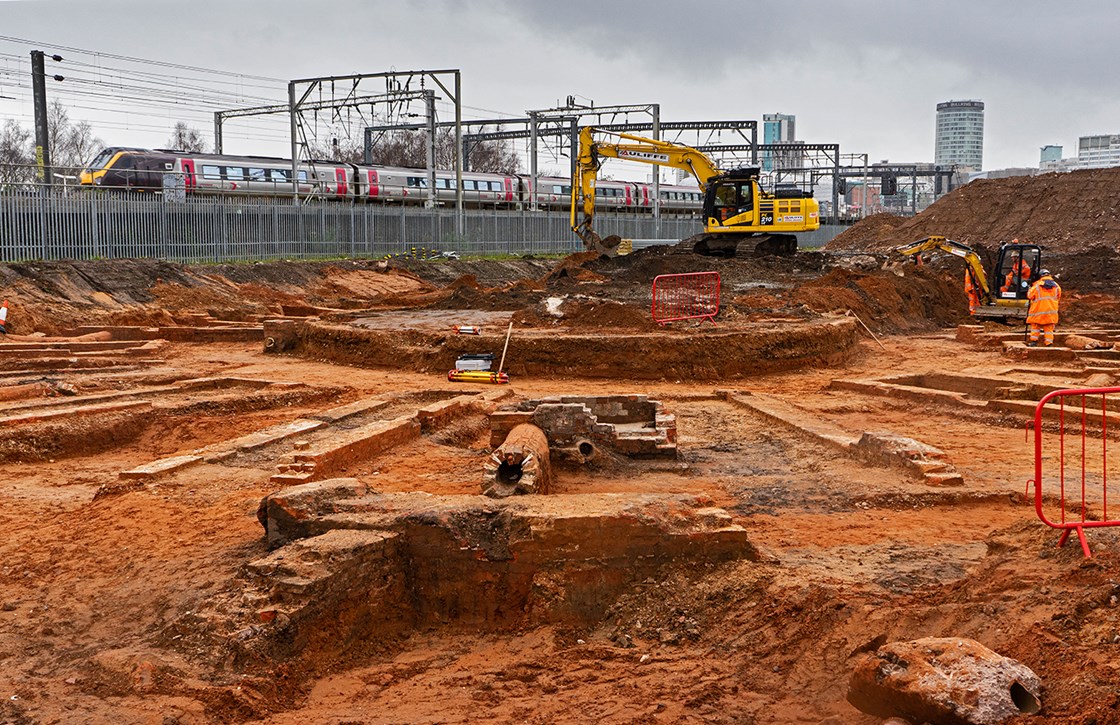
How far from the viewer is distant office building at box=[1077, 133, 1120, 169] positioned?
11714 cm

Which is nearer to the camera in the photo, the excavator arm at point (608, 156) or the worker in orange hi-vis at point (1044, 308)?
the worker in orange hi-vis at point (1044, 308)

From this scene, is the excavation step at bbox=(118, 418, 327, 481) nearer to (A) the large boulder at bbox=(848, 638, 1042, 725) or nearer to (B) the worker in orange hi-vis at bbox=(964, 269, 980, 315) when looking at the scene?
(A) the large boulder at bbox=(848, 638, 1042, 725)

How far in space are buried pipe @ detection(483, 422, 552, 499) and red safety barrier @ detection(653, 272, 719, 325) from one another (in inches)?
376

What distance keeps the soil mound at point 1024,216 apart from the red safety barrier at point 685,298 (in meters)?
23.8

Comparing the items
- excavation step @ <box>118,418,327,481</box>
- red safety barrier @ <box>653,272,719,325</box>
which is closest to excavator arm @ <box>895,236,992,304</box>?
red safety barrier @ <box>653,272,719,325</box>

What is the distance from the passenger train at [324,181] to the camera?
31.7 meters

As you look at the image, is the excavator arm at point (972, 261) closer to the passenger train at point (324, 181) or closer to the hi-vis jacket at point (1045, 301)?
the hi-vis jacket at point (1045, 301)

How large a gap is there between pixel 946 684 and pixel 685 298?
675 inches

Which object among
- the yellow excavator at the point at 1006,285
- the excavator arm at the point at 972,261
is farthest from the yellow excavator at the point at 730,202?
the yellow excavator at the point at 1006,285

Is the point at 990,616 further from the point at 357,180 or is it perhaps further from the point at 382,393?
the point at 357,180

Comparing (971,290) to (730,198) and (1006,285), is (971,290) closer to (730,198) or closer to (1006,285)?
(1006,285)

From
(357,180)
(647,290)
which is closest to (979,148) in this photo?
(357,180)

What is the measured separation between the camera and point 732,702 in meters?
4.64

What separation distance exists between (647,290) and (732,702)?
60.8 ft
